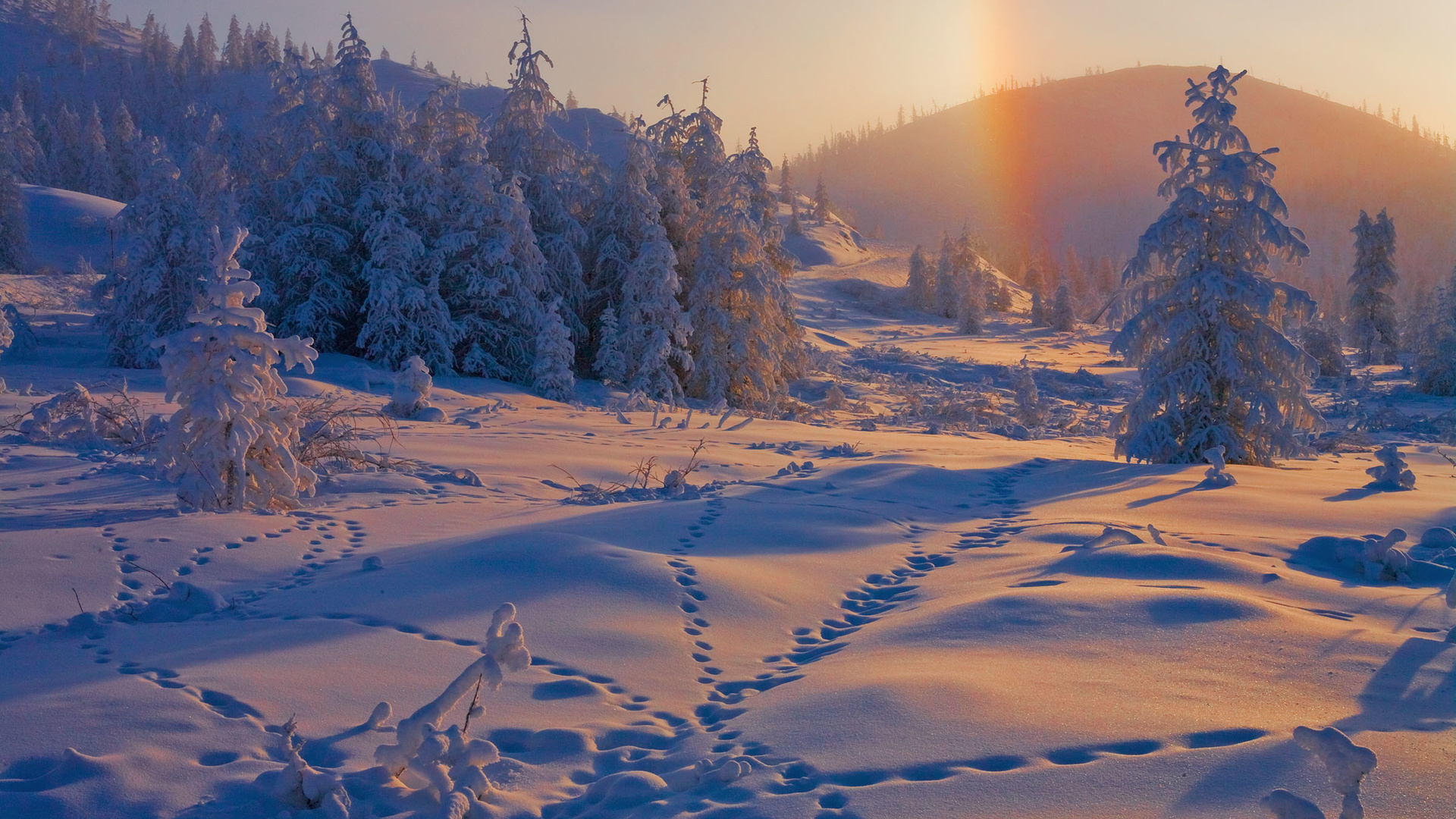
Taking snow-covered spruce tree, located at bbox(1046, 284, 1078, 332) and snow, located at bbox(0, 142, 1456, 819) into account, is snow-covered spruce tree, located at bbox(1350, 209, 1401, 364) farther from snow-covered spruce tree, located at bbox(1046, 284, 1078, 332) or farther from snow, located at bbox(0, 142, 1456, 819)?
snow, located at bbox(0, 142, 1456, 819)

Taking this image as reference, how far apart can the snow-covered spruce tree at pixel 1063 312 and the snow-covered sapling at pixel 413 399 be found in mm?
49237

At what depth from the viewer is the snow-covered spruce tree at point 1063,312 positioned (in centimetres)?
5475

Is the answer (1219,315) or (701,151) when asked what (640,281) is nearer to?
(701,151)

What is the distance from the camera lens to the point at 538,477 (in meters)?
8.62

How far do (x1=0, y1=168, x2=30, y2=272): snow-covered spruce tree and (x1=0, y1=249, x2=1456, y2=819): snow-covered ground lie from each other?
1799 inches

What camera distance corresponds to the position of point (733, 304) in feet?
71.4

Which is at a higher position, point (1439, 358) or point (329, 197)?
point (329, 197)

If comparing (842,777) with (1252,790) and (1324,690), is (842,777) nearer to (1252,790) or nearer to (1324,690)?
(1252,790)

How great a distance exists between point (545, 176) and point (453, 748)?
21.4 meters

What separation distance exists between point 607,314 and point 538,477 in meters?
12.9

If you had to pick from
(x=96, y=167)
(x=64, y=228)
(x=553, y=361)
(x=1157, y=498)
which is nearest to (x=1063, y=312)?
(x=553, y=361)

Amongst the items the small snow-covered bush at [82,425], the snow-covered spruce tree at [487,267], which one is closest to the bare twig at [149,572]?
the small snow-covered bush at [82,425]

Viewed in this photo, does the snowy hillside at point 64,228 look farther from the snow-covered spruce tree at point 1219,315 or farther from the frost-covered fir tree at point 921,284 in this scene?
the snow-covered spruce tree at point 1219,315

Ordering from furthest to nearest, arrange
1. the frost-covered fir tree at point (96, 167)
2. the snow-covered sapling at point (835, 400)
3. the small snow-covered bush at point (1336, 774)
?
the frost-covered fir tree at point (96, 167)
the snow-covered sapling at point (835, 400)
the small snow-covered bush at point (1336, 774)
